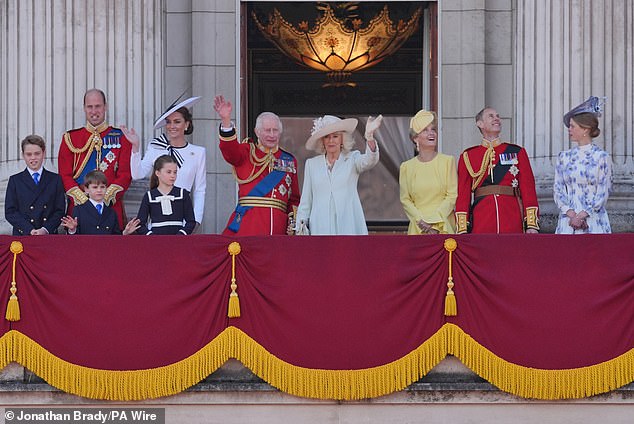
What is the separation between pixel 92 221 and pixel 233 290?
5.31 ft

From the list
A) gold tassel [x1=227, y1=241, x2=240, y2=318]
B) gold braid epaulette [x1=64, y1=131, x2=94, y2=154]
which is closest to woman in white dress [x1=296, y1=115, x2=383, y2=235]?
gold tassel [x1=227, y1=241, x2=240, y2=318]

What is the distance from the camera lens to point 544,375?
12.0 meters

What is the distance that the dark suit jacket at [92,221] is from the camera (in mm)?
13102

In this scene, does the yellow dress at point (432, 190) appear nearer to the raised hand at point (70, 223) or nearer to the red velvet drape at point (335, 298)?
the red velvet drape at point (335, 298)

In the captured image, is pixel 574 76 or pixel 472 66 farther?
pixel 472 66

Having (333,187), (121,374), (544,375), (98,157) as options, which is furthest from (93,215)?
(544,375)

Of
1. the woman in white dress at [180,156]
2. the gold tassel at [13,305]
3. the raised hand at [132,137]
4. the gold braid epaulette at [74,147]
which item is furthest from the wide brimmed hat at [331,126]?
the gold tassel at [13,305]

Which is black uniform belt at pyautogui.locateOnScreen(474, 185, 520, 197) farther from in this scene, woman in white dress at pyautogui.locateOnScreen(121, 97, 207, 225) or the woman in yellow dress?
woman in white dress at pyautogui.locateOnScreen(121, 97, 207, 225)

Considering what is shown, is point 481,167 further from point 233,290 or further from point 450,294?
point 233,290

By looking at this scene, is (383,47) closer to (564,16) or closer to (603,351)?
(564,16)

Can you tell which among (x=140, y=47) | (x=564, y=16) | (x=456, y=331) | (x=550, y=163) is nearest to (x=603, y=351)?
(x=456, y=331)

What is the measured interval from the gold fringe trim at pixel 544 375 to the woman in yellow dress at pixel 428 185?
1546 mm

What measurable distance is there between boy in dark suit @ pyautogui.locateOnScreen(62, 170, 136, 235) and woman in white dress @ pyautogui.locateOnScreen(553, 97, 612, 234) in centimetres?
368

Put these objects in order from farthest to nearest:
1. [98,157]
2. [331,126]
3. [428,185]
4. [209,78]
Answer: [209,78] → [98,157] → [428,185] → [331,126]
